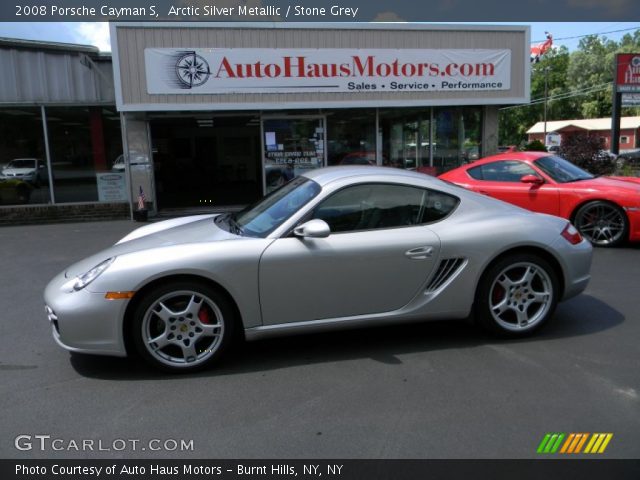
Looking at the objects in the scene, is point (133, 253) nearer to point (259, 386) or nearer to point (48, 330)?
point (259, 386)

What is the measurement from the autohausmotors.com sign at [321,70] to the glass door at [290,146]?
3.44 ft

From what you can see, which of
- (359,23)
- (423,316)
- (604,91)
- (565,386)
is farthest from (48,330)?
(604,91)

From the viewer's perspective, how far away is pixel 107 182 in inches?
530

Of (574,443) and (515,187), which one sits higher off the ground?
(515,187)

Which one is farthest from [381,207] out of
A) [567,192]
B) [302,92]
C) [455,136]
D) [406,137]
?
[455,136]

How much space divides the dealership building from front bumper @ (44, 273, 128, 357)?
9.20 meters

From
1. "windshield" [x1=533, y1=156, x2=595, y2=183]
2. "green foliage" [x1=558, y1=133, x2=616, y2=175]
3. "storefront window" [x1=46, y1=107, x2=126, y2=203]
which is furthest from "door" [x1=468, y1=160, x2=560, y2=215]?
"storefront window" [x1=46, y1=107, x2=126, y2=203]

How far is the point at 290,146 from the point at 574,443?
37.4 feet

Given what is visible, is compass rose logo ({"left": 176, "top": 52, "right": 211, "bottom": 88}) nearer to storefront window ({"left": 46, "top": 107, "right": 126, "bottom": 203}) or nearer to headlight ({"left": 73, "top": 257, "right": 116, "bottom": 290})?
storefront window ({"left": 46, "top": 107, "right": 126, "bottom": 203})

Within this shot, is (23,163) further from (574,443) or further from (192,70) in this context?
(574,443)

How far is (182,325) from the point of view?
373 cm

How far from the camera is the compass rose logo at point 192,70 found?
39.3 ft

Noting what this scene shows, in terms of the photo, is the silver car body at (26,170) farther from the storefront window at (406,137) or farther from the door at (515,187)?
the door at (515,187)

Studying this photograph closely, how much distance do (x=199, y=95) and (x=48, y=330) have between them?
27.4 feet
